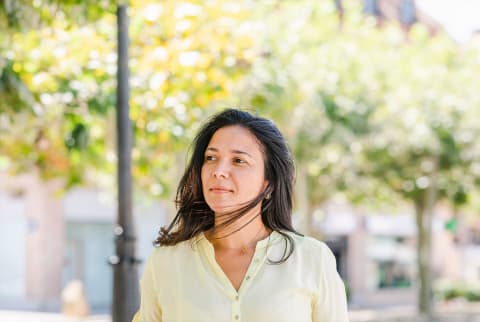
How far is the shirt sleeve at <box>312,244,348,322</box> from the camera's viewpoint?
9.19 feet

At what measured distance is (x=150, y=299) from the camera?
2877mm

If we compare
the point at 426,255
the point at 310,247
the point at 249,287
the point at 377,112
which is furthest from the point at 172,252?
the point at 426,255

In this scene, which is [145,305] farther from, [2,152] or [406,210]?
[406,210]

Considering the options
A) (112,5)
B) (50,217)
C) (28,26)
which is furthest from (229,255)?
(50,217)

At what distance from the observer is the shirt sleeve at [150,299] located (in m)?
2.87

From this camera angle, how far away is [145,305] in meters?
2.88

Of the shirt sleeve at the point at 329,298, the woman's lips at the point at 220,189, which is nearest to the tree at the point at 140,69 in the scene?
the woman's lips at the point at 220,189

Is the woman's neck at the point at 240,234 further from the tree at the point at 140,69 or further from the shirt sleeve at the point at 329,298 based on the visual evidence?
the tree at the point at 140,69

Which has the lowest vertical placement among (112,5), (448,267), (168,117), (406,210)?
(448,267)

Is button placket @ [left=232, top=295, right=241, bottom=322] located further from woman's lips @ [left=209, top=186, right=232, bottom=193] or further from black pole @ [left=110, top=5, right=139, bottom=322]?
black pole @ [left=110, top=5, right=139, bottom=322]

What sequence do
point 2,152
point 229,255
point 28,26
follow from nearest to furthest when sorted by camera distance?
point 229,255, point 28,26, point 2,152

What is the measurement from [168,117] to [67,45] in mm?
1395

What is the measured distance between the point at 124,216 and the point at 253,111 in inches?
138

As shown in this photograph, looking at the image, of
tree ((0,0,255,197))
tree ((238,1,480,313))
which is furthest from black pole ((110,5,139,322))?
tree ((238,1,480,313))
